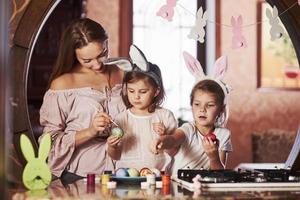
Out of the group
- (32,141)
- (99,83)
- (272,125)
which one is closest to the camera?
(32,141)

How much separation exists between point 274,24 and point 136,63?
18.4 inches

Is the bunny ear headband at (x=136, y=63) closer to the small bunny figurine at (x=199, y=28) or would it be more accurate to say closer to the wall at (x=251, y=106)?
the small bunny figurine at (x=199, y=28)

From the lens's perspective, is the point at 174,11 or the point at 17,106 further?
the point at 174,11

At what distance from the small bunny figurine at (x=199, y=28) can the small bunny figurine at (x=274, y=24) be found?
0.21 meters

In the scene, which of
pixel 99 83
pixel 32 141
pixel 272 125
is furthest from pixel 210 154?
pixel 272 125

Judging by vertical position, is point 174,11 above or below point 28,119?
above

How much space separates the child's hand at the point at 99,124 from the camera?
1664 millimetres

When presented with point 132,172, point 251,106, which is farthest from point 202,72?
point 251,106

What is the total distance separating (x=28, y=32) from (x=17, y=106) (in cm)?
22

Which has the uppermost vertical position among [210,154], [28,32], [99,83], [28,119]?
[28,32]

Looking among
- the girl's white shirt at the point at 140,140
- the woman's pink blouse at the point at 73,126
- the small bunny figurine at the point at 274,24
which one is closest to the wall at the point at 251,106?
the small bunny figurine at the point at 274,24

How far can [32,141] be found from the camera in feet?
5.28

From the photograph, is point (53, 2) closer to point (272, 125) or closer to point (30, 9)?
point (30, 9)

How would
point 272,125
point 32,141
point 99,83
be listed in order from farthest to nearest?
point 272,125
point 99,83
point 32,141
